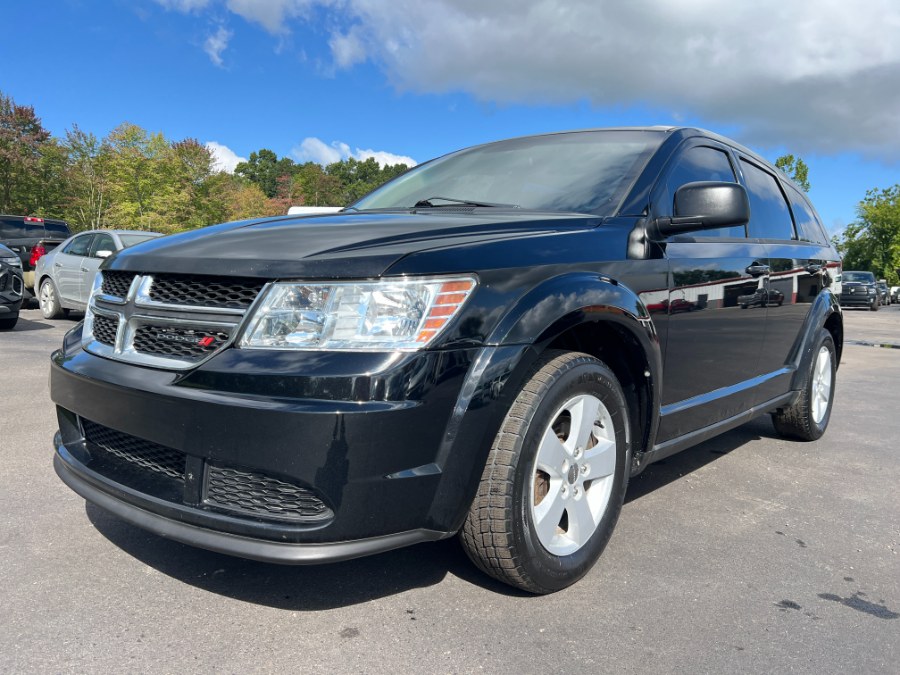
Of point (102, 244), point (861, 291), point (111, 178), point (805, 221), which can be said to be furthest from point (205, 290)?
point (861, 291)

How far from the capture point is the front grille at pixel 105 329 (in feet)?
7.88

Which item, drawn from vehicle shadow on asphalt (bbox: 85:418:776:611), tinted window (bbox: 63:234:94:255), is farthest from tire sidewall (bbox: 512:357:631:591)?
tinted window (bbox: 63:234:94:255)

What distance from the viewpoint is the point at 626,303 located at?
2.57 m

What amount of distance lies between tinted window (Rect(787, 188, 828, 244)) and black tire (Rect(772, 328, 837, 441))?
63cm

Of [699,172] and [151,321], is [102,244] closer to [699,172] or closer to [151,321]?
[151,321]

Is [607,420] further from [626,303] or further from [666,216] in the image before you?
[666,216]

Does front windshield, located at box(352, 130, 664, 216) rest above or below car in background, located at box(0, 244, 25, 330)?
above

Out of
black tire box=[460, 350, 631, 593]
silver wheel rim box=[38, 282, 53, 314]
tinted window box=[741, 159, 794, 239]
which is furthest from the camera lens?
silver wheel rim box=[38, 282, 53, 314]

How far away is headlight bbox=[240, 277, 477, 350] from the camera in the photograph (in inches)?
77.1

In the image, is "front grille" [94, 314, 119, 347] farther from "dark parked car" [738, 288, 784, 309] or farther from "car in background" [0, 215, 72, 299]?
"car in background" [0, 215, 72, 299]

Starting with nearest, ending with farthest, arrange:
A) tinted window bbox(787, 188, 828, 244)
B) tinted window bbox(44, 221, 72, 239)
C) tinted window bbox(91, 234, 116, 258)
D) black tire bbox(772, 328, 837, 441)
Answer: black tire bbox(772, 328, 837, 441), tinted window bbox(787, 188, 828, 244), tinted window bbox(91, 234, 116, 258), tinted window bbox(44, 221, 72, 239)


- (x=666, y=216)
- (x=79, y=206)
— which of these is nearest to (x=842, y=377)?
(x=666, y=216)

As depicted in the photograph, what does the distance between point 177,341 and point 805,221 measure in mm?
4163

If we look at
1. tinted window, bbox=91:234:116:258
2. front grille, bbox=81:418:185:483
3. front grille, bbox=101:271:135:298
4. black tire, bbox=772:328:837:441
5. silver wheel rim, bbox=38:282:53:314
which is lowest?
black tire, bbox=772:328:837:441
